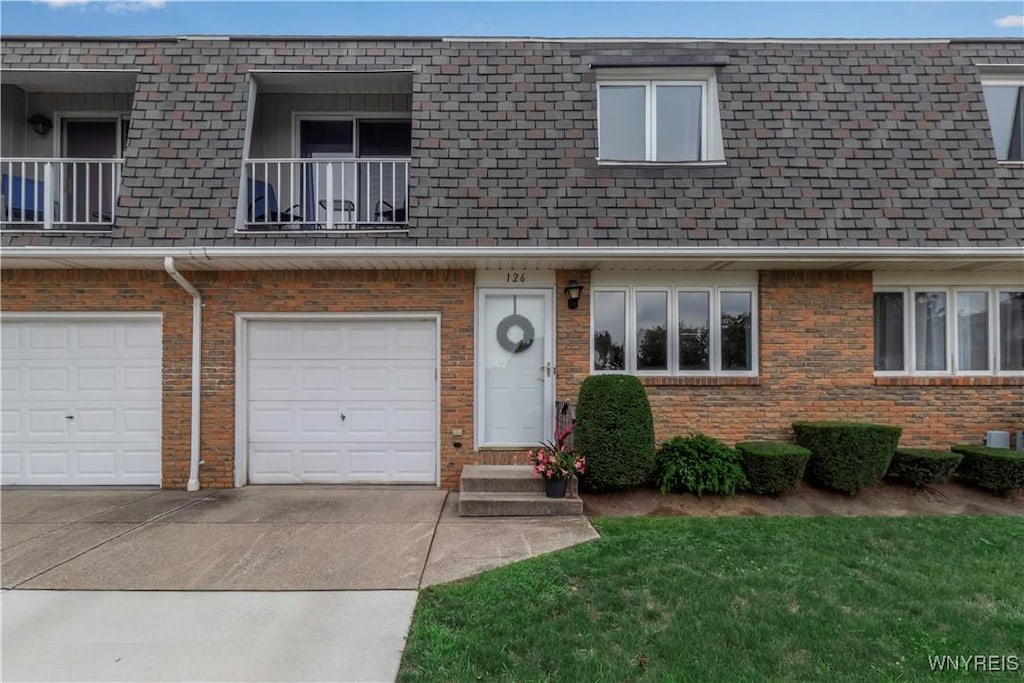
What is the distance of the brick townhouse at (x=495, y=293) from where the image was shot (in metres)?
6.38

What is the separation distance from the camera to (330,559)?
4359 mm

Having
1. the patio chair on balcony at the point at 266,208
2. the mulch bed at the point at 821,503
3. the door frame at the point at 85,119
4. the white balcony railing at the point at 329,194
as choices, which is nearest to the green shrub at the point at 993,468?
the mulch bed at the point at 821,503

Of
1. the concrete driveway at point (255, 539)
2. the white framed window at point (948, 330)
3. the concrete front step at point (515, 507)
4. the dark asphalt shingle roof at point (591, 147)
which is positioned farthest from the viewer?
the white framed window at point (948, 330)

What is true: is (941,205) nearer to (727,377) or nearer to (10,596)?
(727,377)

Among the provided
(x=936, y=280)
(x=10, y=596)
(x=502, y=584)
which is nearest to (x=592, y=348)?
(x=502, y=584)

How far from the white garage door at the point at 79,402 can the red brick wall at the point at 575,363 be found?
12.0 inches

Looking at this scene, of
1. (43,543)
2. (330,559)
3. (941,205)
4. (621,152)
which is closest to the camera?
(330,559)

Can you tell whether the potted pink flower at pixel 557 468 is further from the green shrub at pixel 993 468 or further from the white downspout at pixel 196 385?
the green shrub at pixel 993 468

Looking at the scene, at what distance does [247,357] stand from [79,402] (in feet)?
7.07

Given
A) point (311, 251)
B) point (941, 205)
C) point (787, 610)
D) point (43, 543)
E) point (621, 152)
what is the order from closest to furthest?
point (787, 610) < point (43, 543) < point (311, 251) < point (941, 205) < point (621, 152)

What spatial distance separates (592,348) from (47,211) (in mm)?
7078

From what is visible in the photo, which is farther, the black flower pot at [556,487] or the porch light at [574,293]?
the porch light at [574,293]

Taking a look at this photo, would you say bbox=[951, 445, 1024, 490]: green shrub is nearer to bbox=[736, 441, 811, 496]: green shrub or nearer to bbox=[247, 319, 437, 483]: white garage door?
bbox=[736, 441, 811, 496]: green shrub

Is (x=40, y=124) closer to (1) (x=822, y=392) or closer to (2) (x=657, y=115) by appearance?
(2) (x=657, y=115)
